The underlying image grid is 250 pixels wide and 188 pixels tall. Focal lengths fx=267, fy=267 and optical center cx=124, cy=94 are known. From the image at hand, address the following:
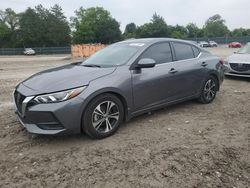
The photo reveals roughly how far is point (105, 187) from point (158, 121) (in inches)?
86.7

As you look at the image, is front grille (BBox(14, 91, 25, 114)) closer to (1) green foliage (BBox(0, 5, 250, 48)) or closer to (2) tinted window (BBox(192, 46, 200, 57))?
(2) tinted window (BBox(192, 46, 200, 57))

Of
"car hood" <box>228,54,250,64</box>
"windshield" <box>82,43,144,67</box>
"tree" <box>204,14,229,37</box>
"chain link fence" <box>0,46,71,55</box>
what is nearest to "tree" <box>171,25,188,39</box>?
"tree" <box>204,14,229,37</box>

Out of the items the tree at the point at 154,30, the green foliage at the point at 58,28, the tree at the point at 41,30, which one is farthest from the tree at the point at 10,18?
the tree at the point at 154,30

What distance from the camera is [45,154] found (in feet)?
12.0

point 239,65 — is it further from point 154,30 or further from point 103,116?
point 154,30

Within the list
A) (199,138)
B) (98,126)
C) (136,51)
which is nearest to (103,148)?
(98,126)

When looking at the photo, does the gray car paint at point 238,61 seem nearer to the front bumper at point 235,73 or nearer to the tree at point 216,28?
the front bumper at point 235,73

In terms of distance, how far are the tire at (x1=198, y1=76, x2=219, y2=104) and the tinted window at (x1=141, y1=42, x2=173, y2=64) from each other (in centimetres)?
127

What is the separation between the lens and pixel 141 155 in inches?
141

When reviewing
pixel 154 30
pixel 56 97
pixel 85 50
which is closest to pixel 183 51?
pixel 56 97

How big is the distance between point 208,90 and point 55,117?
374 centimetres

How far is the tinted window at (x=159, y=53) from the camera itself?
15.8 ft

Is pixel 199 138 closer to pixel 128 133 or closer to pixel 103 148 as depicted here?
pixel 128 133

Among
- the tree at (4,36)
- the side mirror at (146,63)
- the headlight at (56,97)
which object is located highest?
the tree at (4,36)
